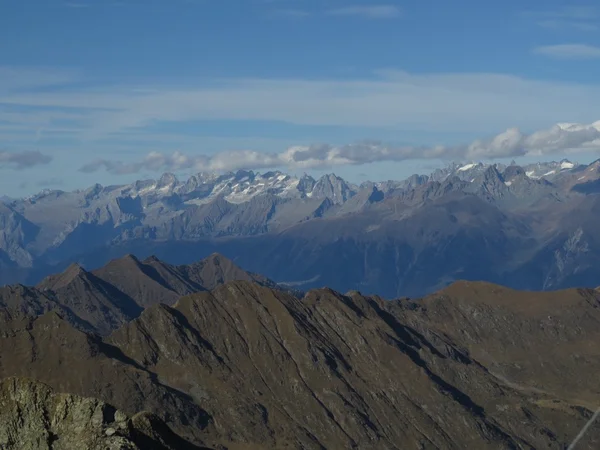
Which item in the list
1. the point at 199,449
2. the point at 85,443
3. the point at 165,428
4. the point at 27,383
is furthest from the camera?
the point at 199,449

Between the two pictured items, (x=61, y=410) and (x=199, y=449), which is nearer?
(x=61, y=410)

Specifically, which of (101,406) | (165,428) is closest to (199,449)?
(165,428)

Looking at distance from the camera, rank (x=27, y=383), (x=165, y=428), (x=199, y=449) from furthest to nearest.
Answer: (x=199, y=449), (x=165, y=428), (x=27, y=383)

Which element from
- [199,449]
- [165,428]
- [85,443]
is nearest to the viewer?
[85,443]

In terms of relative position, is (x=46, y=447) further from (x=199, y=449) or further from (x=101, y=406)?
(x=199, y=449)

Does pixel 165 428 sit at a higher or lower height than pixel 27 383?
lower

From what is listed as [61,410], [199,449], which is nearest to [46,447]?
[61,410]

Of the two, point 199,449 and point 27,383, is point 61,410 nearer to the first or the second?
point 27,383
